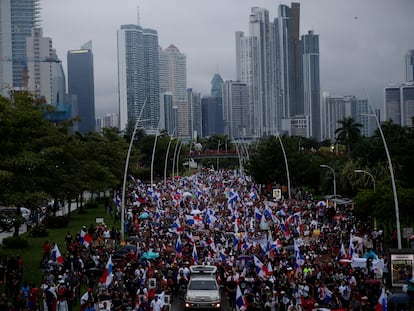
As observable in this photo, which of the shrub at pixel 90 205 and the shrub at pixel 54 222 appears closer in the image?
the shrub at pixel 54 222

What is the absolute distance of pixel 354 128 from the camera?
10975 centimetres

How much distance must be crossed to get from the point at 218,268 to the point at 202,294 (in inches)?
210

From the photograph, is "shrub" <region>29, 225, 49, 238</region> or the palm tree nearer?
"shrub" <region>29, 225, 49, 238</region>

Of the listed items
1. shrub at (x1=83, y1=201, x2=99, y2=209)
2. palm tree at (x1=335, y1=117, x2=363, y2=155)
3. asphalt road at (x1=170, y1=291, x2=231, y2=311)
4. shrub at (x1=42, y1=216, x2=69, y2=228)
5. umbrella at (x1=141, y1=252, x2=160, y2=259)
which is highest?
palm tree at (x1=335, y1=117, x2=363, y2=155)

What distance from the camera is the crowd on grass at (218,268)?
20.7 m

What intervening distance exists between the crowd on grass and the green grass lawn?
79 centimetres

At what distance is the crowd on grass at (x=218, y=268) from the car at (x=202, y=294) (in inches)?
26.8

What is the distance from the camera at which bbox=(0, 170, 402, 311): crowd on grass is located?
2073cm

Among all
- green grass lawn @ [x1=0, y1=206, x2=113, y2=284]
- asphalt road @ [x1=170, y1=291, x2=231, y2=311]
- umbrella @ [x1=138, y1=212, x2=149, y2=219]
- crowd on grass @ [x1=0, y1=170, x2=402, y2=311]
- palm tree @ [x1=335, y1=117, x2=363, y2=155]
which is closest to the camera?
crowd on grass @ [x1=0, y1=170, x2=402, y2=311]

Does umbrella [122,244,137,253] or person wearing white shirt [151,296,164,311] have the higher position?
umbrella [122,244,137,253]

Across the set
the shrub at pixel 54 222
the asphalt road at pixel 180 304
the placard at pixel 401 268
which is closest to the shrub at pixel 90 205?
the shrub at pixel 54 222

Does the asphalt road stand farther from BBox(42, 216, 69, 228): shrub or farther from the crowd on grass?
BBox(42, 216, 69, 228): shrub

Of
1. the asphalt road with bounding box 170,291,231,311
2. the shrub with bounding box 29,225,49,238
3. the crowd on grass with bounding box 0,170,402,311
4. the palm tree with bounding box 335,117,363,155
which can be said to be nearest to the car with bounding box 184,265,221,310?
the crowd on grass with bounding box 0,170,402,311

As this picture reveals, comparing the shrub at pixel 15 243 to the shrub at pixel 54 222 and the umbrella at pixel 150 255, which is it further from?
the shrub at pixel 54 222
